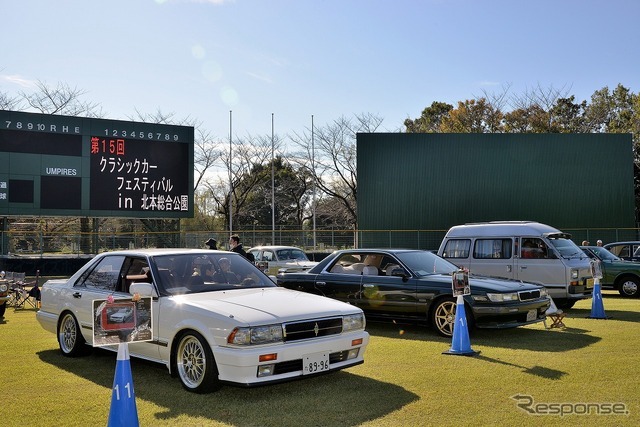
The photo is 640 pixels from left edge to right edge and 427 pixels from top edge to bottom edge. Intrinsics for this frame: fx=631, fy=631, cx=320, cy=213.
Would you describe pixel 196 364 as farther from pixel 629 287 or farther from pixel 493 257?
pixel 629 287

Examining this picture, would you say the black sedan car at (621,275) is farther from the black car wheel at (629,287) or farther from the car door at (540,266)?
the car door at (540,266)

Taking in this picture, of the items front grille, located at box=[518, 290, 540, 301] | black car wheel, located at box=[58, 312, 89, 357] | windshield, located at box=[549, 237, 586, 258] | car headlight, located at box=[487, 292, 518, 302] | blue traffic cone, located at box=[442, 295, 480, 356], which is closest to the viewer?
black car wheel, located at box=[58, 312, 89, 357]

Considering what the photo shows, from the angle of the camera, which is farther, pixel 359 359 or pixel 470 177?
pixel 470 177

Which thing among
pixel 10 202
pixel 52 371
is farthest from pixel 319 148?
pixel 52 371

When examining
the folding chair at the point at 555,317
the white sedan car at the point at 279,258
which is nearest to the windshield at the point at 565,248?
the folding chair at the point at 555,317

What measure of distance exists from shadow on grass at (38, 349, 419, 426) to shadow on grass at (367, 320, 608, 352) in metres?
2.94

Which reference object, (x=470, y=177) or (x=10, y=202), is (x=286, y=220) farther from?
(x=10, y=202)

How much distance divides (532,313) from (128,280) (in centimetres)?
606

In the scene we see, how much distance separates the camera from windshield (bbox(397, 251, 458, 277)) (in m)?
10.4

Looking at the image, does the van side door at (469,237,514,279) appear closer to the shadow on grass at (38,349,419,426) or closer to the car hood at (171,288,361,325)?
the shadow on grass at (38,349,419,426)

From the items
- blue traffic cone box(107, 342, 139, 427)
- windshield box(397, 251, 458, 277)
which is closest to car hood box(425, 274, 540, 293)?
windshield box(397, 251, 458, 277)

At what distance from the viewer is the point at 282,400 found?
606cm

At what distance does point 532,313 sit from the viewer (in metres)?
9.77
